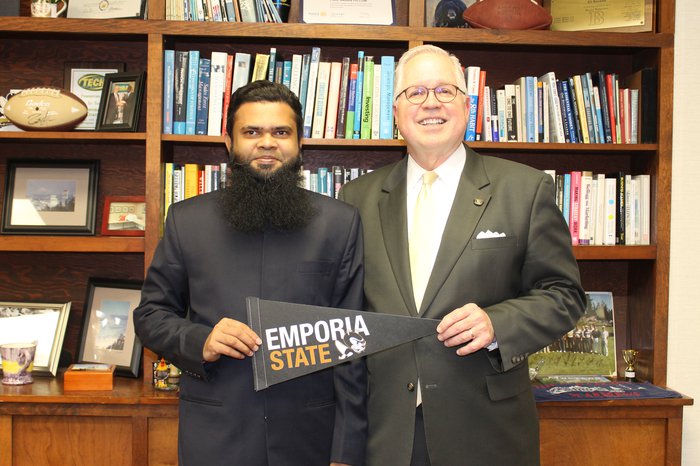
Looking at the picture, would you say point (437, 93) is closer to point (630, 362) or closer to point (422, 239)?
point (422, 239)

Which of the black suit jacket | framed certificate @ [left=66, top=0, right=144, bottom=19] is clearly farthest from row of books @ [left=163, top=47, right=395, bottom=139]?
the black suit jacket

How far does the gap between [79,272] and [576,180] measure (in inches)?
85.4

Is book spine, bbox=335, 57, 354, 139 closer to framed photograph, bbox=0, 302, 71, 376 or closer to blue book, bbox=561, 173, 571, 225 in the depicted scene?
blue book, bbox=561, 173, 571, 225

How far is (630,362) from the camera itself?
297cm

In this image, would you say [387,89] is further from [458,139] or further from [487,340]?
[487,340]

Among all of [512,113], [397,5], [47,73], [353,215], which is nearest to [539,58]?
[512,113]

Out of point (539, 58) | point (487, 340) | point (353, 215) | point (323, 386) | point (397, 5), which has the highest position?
point (397, 5)

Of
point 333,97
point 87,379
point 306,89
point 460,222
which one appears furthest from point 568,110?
point 87,379

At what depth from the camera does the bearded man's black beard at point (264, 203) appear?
1.88 m

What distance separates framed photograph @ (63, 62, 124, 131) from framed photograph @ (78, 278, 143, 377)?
0.75 metres

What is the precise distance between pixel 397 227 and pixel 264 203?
1.19 feet

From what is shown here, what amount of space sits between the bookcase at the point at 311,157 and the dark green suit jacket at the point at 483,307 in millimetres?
939

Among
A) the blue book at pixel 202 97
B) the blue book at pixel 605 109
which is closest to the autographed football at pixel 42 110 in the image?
the blue book at pixel 202 97

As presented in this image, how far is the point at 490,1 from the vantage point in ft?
9.14
